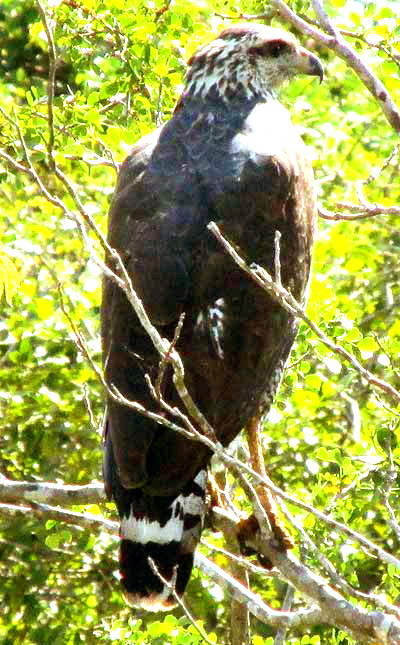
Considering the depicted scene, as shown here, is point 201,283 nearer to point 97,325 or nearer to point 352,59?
point 352,59

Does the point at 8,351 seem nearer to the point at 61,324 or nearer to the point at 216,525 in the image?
the point at 61,324

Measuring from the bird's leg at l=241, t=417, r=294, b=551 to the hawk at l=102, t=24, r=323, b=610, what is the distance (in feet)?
0.94

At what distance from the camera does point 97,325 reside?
644cm

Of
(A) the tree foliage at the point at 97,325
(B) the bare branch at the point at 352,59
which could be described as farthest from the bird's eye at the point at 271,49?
(B) the bare branch at the point at 352,59

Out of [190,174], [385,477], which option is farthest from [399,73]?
[385,477]

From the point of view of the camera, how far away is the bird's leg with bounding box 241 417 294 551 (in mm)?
4871

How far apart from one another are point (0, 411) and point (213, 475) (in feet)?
6.32

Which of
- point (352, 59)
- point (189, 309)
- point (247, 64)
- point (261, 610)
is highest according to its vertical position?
point (352, 59)

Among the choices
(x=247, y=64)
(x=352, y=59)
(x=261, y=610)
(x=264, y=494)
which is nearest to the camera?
(x=352, y=59)

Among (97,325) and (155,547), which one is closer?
(155,547)

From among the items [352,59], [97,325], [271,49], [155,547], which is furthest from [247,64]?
[155,547]

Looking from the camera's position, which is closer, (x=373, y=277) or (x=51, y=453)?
(x=51, y=453)

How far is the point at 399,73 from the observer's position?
5.61 m

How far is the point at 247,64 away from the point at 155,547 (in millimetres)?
1959
